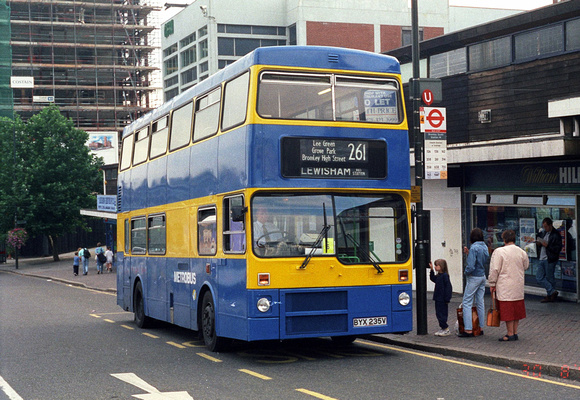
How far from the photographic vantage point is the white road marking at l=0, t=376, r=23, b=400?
918cm

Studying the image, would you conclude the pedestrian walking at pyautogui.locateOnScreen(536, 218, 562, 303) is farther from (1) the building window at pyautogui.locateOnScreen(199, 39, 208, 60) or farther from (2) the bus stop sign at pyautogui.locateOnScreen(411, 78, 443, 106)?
(1) the building window at pyautogui.locateOnScreen(199, 39, 208, 60)

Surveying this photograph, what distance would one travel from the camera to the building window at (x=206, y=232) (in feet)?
40.8

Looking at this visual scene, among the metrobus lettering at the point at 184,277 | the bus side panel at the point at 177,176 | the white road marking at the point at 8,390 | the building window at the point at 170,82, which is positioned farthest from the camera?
the building window at the point at 170,82

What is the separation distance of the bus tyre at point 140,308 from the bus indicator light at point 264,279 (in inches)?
279

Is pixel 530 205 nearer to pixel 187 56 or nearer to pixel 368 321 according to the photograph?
pixel 368 321

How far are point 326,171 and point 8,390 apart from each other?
4997mm

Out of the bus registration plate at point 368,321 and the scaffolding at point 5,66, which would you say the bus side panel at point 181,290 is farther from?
the scaffolding at point 5,66

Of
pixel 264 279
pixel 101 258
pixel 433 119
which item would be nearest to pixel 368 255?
pixel 264 279

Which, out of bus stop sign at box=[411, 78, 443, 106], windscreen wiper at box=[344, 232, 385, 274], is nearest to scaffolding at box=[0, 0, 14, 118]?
bus stop sign at box=[411, 78, 443, 106]

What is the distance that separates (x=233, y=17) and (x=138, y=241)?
6124cm

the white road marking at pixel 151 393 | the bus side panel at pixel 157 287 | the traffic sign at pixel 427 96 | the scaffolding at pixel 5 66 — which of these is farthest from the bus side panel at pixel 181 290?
the scaffolding at pixel 5 66

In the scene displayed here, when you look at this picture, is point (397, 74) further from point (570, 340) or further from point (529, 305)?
point (529, 305)

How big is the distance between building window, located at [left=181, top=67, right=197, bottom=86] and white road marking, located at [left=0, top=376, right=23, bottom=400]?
237 ft

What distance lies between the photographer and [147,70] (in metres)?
95.4
